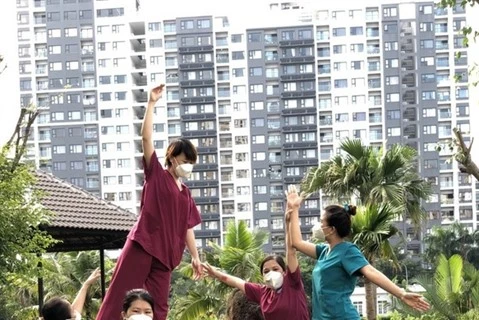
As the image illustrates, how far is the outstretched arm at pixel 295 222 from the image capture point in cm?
543

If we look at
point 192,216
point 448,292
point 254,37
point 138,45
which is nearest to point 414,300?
point 192,216

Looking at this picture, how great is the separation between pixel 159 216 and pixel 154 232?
0.09 m

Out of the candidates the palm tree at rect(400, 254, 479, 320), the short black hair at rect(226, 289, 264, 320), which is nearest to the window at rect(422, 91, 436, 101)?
the palm tree at rect(400, 254, 479, 320)

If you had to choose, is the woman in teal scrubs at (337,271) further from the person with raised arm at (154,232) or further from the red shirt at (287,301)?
the person with raised arm at (154,232)

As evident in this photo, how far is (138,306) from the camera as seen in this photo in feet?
14.3

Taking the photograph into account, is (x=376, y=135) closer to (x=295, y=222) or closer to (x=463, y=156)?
(x=463, y=156)

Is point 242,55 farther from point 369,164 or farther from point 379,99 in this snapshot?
point 369,164

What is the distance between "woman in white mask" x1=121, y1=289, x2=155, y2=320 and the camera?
4320 mm

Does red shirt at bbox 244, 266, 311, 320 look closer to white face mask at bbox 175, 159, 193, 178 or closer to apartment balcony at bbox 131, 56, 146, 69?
white face mask at bbox 175, 159, 193, 178

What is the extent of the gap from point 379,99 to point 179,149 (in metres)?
67.0

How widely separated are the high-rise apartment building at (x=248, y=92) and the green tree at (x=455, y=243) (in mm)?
13925

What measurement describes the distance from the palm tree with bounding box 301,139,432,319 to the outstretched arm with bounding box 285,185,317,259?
530 inches

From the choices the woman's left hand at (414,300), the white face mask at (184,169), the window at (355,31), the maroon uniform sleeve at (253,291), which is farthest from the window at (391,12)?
the woman's left hand at (414,300)

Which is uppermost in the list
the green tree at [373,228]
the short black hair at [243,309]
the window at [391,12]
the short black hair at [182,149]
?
the window at [391,12]
